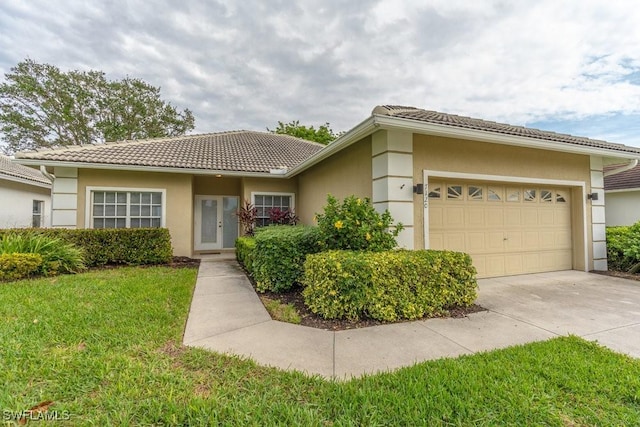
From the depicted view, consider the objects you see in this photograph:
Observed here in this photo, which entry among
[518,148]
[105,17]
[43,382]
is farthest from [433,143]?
[105,17]

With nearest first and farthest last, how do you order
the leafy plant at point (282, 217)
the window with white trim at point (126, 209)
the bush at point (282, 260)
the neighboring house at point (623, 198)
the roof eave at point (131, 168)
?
the bush at point (282, 260)
the roof eave at point (131, 168)
the window with white trim at point (126, 209)
the leafy plant at point (282, 217)
the neighboring house at point (623, 198)

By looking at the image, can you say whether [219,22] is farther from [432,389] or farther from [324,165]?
[432,389]

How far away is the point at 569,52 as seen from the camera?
26.4ft

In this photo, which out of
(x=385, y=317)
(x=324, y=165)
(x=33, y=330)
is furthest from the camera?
(x=324, y=165)

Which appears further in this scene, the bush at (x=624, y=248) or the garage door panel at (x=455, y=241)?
the bush at (x=624, y=248)

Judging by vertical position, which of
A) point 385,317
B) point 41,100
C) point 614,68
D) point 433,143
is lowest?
point 385,317

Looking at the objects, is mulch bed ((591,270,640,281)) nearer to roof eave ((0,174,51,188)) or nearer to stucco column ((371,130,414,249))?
stucco column ((371,130,414,249))

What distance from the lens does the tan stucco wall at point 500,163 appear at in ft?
19.4

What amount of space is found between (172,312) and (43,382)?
1854 mm

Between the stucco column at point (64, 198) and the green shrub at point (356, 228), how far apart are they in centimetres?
831

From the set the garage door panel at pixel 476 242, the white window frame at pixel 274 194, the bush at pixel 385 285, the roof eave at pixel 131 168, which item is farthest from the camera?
the white window frame at pixel 274 194

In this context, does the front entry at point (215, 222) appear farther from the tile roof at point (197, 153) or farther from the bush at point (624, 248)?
the bush at point (624, 248)

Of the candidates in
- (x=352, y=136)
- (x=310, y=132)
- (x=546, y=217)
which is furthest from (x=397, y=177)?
(x=310, y=132)

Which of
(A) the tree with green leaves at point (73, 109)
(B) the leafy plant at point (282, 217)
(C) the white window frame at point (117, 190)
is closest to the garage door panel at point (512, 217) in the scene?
(B) the leafy plant at point (282, 217)
